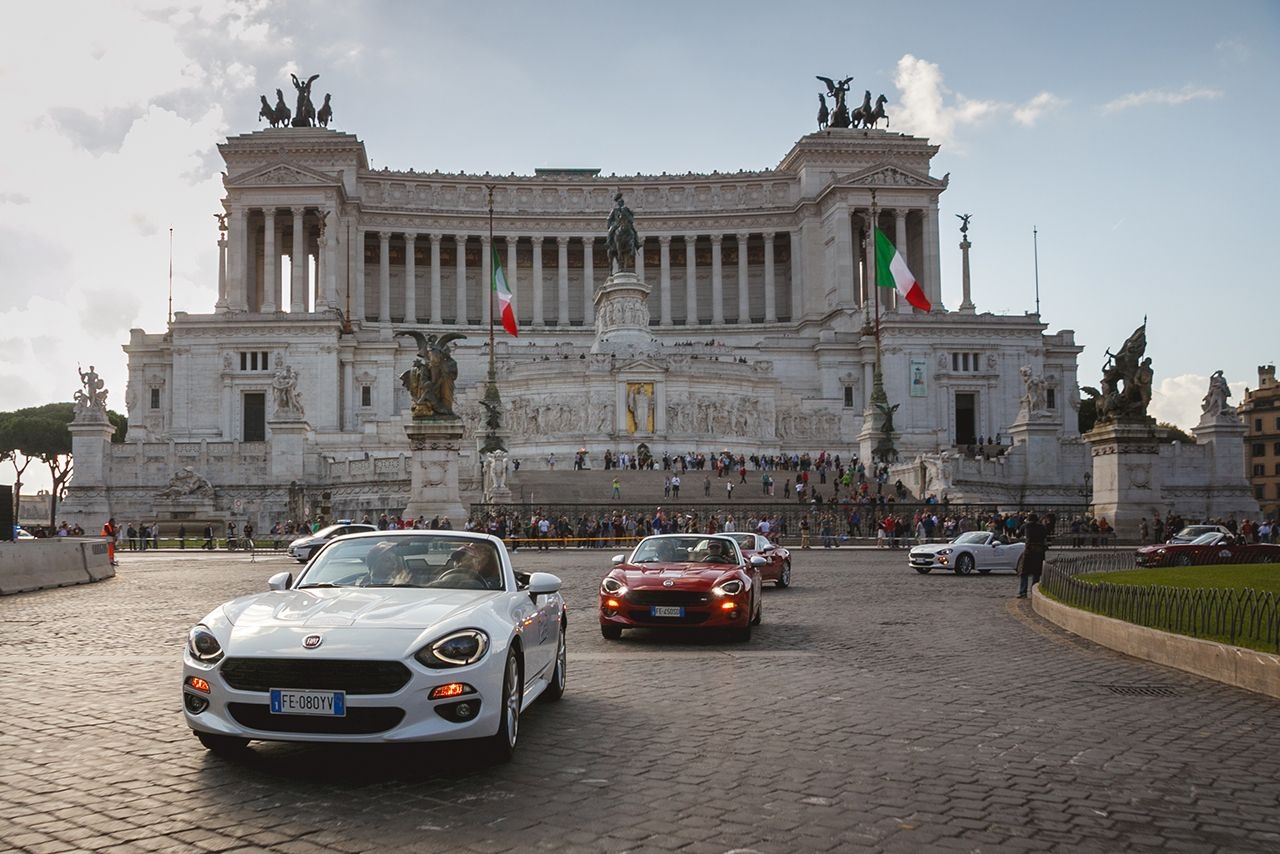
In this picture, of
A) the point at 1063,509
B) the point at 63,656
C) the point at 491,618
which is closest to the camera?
the point at 491,618

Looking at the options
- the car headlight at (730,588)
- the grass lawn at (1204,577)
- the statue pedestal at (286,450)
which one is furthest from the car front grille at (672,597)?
the statue pedestal at (286,450)

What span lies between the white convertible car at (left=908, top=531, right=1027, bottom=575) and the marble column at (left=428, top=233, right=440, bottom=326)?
78455 mm

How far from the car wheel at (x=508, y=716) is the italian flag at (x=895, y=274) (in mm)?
61296

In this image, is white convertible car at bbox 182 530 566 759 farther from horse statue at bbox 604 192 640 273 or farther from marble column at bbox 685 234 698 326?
marble column at bbox 685 234 698 326

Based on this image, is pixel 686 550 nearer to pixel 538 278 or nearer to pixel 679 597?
pixel 679 597

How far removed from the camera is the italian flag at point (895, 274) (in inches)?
2660

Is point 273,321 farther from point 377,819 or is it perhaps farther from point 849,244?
point 377,819

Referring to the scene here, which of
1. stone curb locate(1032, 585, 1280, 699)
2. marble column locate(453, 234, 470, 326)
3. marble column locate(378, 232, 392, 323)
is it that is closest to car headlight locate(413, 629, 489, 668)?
stone curb locate(1032, 585, 1280, 699)

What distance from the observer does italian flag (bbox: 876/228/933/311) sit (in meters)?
67.6

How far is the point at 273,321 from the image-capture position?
8319cm

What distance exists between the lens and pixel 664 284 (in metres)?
112

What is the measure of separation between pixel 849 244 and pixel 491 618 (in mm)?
91635

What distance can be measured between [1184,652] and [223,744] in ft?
31.9

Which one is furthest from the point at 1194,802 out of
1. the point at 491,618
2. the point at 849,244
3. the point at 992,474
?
the point at 849,244
